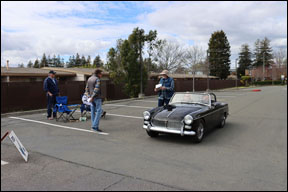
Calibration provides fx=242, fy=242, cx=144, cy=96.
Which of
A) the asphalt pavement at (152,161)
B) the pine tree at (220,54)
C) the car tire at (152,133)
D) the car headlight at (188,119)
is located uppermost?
the pine tree at (220,54)

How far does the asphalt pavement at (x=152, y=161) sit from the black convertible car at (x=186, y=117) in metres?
0.32

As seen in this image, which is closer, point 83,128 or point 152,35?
point 83,128

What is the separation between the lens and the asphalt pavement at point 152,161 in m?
3.35

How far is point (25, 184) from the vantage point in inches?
134

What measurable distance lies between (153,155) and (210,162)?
3.63 feet

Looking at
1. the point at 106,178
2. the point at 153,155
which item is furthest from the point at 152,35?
the point at 106,178

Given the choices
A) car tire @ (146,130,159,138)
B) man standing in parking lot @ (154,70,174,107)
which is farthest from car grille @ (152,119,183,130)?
man standing in parking lot @ (154,70,174,107)

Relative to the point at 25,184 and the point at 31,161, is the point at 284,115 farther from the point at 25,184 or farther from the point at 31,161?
the point at 31,161

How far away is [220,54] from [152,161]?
59.7 m

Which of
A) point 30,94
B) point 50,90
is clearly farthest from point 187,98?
point 30,94

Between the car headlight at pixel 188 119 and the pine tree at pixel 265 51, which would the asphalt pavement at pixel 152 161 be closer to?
the car headlight at pixel 188 119

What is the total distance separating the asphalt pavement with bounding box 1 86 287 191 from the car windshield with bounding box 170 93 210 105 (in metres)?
0.97

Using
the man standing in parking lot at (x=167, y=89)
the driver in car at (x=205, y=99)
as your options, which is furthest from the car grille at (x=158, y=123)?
the man standing in parking lot at (x=167, y=89)

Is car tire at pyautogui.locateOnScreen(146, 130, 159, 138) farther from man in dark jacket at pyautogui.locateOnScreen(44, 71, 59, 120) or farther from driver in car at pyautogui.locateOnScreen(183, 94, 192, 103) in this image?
man in dark jacket at pyautogui.locateOnScreen(44, 71, 59, 120)
